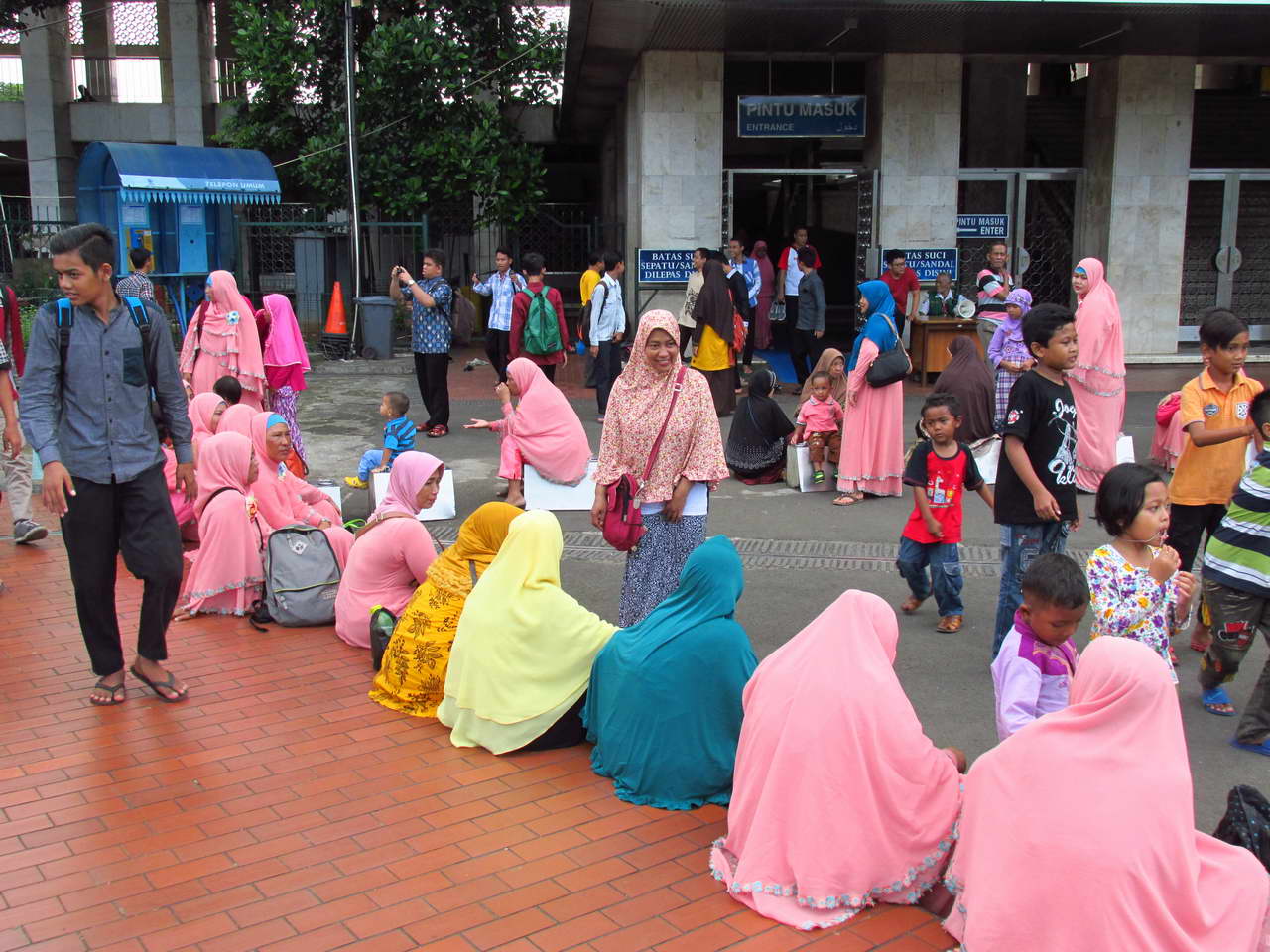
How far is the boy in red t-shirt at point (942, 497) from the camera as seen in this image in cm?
637

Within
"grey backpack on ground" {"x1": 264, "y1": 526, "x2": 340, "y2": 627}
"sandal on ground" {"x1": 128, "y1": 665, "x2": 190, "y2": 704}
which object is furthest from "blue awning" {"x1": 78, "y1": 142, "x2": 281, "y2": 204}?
"sandal on ground" {"x1": 128, "y1": 665, "x2": 190, "y2": 704}

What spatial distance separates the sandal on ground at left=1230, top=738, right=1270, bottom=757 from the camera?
4.86 m

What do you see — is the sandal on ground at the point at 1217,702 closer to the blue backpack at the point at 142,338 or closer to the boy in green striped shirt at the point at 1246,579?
the boy in green striped shirt at the point at 1246,579

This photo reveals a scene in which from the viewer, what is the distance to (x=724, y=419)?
12.8 metres

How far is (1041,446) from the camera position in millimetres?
5305

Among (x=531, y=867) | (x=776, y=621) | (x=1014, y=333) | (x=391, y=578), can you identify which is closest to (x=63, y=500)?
(x=391, y=578)

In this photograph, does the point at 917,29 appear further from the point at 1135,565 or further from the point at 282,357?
the point at 1135,565

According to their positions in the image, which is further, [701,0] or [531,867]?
[701,0]

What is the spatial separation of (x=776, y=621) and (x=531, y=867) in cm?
284

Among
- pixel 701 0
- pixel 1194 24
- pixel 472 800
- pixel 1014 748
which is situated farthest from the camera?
pixel 1194 24

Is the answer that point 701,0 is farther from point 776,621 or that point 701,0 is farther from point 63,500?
point 63,500

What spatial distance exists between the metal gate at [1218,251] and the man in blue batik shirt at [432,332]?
1051cm

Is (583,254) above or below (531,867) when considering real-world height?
above

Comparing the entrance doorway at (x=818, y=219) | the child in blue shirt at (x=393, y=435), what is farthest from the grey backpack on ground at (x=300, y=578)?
the entrance doorway at (x=818, y=219)
